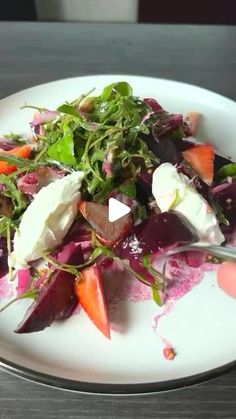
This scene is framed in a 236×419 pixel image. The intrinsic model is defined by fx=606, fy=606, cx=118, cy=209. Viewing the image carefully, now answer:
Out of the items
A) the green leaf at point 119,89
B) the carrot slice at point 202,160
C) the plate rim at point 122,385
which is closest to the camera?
the plate rim at point 122,385

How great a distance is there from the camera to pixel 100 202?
122 centimetres

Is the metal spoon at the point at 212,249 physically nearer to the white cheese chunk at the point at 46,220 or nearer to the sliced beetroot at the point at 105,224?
the sliced beetroot at the point at 105,224

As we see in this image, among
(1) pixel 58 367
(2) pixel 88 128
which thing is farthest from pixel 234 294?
(2) pixel 88 128

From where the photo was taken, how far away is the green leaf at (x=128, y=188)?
1.21 meters

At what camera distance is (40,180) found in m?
Result: 1.27

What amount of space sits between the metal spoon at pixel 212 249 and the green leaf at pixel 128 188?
0.14m

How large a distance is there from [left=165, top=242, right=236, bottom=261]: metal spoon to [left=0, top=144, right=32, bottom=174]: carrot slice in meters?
0.40

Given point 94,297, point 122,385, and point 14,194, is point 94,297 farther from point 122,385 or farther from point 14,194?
point 14,194

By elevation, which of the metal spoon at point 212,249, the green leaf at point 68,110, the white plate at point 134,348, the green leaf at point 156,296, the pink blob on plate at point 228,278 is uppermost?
the green leaf at point 68,110

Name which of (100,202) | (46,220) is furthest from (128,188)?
(46,220)

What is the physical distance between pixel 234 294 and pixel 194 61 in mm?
978

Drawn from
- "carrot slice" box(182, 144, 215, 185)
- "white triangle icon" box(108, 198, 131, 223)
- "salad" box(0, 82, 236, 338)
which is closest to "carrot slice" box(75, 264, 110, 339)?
"salad" box(0, 82, 236, 338)

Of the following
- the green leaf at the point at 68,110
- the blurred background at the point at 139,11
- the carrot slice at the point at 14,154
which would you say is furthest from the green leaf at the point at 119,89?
the blurred background at the point at 139,11

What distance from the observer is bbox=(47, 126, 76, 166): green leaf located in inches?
49.4
